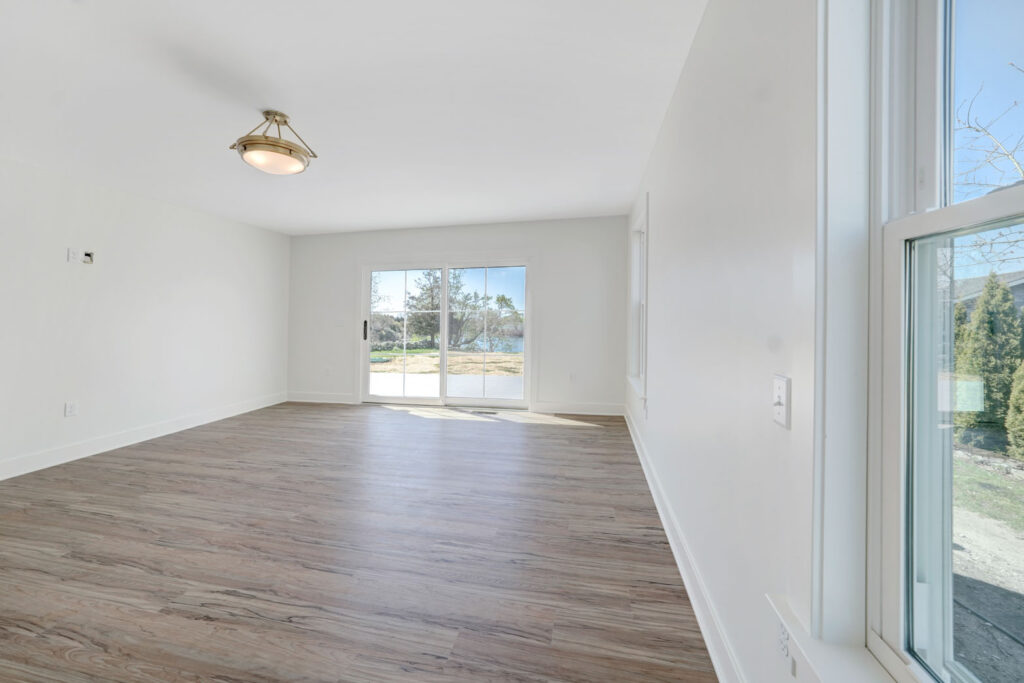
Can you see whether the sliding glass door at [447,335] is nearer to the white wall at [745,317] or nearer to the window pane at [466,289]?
the window pane at [466,289]

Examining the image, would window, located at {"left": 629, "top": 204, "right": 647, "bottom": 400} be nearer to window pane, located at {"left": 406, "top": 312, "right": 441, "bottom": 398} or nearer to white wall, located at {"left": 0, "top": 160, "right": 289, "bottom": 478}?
Result: window pane, located at {"left": 406, "top": 312, "right": 441, "bottom": 398}

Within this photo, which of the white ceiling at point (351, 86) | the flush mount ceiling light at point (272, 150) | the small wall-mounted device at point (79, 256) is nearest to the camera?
the white ceiling at point (351, 86)

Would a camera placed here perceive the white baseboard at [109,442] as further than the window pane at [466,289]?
No

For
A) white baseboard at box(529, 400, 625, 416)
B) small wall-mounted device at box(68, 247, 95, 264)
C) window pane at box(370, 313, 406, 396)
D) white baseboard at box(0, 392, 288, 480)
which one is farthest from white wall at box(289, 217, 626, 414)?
small wall-mounted device at box(68, 247, 95, 264)

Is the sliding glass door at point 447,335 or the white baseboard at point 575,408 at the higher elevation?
the sliding glass door at point 447,335

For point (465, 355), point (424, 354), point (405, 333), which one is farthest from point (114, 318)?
point (465, 355)

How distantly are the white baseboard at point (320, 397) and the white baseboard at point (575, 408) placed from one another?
2.65 m

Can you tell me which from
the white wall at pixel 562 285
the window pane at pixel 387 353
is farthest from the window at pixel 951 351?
the window pane at pixel 387 353

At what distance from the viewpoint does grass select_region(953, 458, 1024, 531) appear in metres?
0.57

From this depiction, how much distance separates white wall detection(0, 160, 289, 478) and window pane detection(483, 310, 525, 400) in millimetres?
3177

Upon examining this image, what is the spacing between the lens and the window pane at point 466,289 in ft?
18.6

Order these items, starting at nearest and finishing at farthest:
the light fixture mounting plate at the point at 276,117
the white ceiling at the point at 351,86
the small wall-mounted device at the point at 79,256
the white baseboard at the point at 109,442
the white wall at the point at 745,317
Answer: the white wall at the point at 745,317 < the white ceiling at the point at 351,86 < the light fixture mounting plate at the point at 276,117 < the white baseboard at the point at 109,442 < the small wall-mounted device at the point at 79,256

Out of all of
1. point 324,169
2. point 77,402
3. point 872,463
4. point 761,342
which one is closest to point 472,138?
point 324,169

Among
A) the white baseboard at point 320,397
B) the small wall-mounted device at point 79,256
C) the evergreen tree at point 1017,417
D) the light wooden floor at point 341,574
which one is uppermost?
the small wall-mounted device at point 79,256
